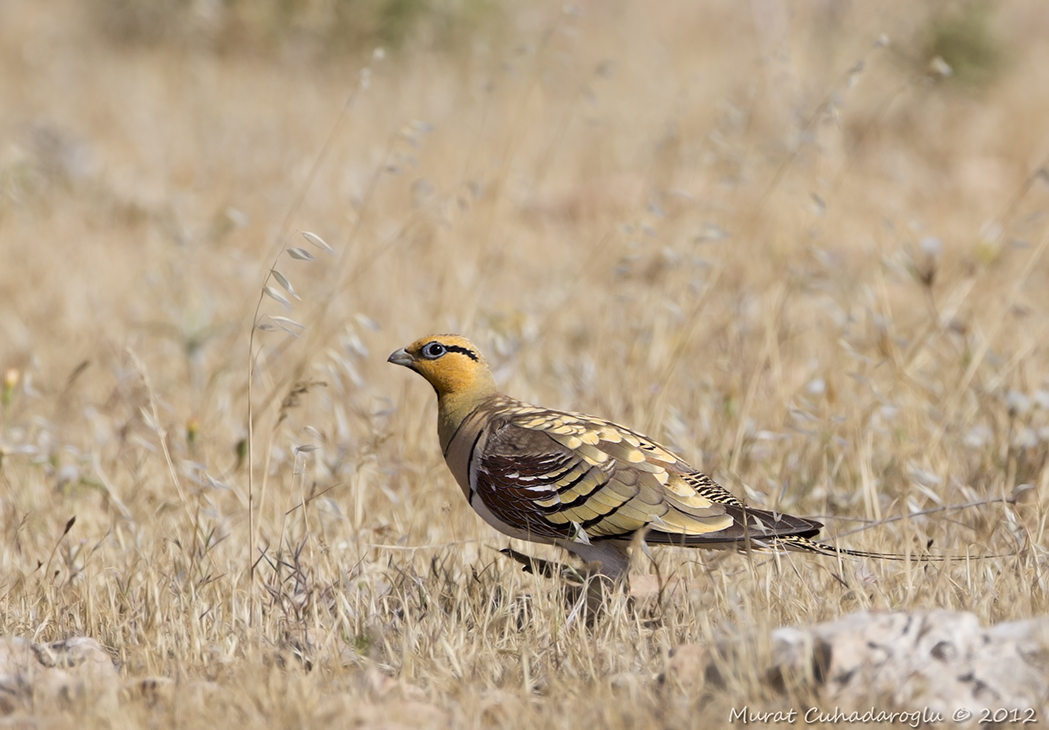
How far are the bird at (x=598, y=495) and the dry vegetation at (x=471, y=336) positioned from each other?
7.2 inches

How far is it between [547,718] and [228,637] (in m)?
1.00

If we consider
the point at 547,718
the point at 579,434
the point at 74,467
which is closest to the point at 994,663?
the point at 547,718

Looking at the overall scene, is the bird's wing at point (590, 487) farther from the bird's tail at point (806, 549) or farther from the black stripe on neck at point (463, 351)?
the black stripe on neck at point (463, 351)

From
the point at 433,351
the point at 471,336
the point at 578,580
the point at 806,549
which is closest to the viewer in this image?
the point at 806,549

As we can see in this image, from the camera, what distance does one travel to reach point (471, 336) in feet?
18.0

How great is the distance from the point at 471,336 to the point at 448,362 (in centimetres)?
201

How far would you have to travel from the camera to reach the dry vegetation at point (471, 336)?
9.66ft

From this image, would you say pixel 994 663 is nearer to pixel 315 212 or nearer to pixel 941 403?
pixel 941 403

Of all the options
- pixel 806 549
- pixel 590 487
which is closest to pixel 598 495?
pixel 590 487

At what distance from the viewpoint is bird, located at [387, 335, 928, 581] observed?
3057 mm

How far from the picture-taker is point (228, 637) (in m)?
2.94

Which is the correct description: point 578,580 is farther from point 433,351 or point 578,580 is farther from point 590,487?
point 433,351

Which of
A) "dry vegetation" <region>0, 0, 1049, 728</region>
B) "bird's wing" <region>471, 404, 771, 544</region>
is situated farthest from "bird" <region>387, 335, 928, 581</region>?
"dry vegetation" <region>0, 0, 1049, 728</region>

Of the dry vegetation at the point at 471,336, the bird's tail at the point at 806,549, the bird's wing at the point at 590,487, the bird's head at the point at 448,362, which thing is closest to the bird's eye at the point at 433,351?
the bird's head at the point at 448,362
